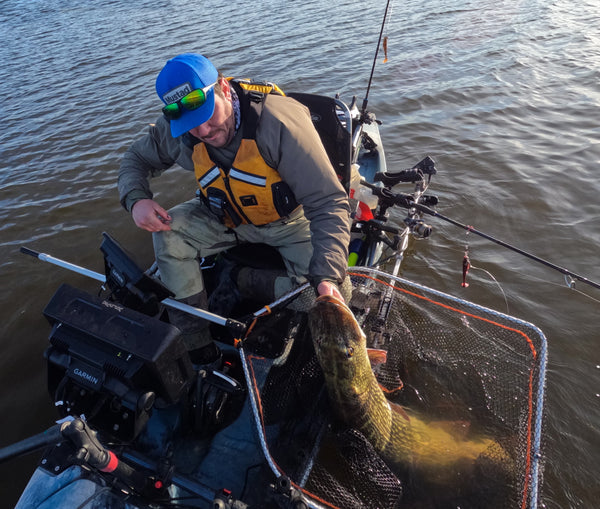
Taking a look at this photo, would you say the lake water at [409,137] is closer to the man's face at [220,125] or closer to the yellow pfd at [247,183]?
the yellow pfd at [247,183]

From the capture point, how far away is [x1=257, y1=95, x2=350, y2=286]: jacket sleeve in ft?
8.69

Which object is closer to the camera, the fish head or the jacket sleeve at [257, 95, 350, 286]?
the fish head

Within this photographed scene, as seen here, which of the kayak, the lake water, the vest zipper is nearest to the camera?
the kayak

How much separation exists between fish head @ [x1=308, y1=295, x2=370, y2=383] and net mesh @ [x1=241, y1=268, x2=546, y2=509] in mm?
387

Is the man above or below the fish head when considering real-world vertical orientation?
above

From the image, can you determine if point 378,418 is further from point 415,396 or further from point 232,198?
point 232,198

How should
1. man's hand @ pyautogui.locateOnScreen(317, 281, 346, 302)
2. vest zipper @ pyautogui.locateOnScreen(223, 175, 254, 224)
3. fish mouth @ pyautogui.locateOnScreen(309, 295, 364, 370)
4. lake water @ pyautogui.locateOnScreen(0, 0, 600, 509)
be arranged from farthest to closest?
1. lake water @ pyautogui.locateOnScreen(0, 0, 600, 509)
2. vest zipper @ pyautogui.locateOnScreen(223, 175, 254, 224)
3. man's hand @ pyautogui.locateOnScreen(317, 281, 346, 302)
4. fish mouth @ pyautogui.locateOnScreen(309, 295, 364, 370)

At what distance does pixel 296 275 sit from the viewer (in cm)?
314

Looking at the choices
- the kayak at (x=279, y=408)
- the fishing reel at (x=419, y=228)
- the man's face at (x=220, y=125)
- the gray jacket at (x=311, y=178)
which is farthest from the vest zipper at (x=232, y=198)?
the fishing reel at (x=419, y=228)

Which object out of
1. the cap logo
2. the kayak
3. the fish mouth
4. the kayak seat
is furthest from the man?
the kayak seat

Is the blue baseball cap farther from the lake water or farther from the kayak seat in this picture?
the lake water

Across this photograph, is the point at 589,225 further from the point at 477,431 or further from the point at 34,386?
the point at 34,386

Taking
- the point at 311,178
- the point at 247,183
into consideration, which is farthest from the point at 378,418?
the point at 247,183

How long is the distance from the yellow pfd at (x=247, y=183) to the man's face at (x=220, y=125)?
116mm
